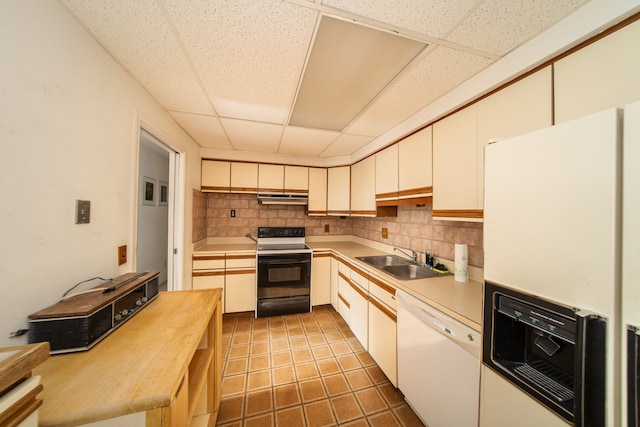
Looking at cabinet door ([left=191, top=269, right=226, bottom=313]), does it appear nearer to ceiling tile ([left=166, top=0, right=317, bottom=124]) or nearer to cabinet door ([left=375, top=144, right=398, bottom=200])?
ceiling tile ([left=166, top=0, right=317, bottom=124])

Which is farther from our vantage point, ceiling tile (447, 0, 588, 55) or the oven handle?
the oven handle

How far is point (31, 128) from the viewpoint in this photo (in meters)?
0.78

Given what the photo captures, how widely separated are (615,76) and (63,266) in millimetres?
2442

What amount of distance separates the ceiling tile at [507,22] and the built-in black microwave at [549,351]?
1.19 m

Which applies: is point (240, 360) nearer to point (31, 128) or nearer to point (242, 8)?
point (31, 128)

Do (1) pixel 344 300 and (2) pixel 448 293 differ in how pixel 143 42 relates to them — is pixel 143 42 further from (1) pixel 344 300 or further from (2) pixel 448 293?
(1) pixel 344 300

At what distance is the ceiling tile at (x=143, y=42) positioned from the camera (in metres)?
0.93

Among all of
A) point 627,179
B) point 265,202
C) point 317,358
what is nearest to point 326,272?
point 317,358

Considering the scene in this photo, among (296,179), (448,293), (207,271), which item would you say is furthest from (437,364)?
(296,179)

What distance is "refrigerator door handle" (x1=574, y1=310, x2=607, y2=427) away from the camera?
57 centimetres

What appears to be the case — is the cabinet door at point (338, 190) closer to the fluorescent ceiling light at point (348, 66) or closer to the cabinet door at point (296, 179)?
the cabinet door at point (296, 179)

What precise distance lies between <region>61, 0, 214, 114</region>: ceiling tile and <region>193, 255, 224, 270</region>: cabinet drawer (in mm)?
1780

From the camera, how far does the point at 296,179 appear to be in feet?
10.6

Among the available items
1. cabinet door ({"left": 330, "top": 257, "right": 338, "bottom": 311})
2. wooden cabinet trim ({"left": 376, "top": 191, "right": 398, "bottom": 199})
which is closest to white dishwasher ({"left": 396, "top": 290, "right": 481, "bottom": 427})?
wooden cabinet trim ({"left": 376, "top": 191, "right": 398, "bottom": 199})
